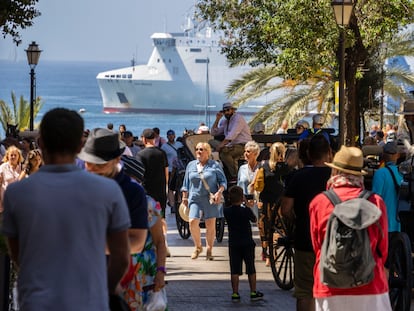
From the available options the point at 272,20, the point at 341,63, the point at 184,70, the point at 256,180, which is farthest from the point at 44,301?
the point at 184,70

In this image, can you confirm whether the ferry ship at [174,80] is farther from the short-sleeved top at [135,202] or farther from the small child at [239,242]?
the short-sleeved top at [135,202]

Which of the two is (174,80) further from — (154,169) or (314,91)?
(154,169)

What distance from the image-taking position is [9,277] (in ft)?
27.2

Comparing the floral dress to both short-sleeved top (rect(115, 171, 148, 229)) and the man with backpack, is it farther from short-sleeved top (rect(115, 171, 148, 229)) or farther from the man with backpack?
the man with backpack

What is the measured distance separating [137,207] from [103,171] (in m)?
0.27

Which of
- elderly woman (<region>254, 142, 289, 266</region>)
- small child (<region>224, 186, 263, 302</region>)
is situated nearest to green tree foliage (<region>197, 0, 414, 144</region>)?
elderly woman (<region>254, 142, 289, 266</region>)

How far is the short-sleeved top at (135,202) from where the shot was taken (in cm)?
659

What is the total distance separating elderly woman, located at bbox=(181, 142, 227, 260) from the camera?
55.0 feet

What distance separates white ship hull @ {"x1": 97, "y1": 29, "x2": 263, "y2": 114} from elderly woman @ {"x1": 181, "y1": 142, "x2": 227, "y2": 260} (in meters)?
143

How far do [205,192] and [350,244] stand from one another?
9250mm

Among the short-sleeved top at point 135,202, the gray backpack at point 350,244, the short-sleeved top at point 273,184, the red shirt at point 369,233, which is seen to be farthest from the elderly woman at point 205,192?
the short-sleeved top at point 135,202

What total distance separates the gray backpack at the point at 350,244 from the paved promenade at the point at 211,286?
4.36 metres

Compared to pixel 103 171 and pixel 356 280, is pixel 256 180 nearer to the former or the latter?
pixel 356 280

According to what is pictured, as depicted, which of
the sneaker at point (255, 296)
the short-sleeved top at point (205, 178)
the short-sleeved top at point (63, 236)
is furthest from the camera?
the short-sleeved top at point (205, 178)
